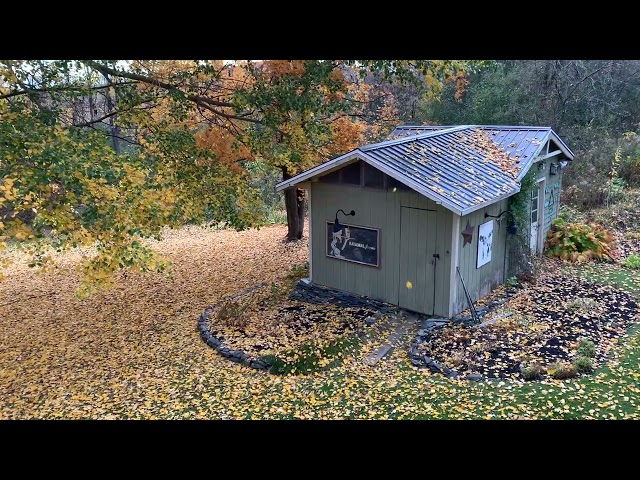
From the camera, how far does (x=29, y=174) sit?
6219mm

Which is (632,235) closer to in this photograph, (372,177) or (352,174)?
(372,177)

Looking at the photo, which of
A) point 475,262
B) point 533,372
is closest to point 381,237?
point 475,262

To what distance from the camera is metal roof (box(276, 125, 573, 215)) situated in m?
8.07

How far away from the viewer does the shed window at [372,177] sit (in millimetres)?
8859

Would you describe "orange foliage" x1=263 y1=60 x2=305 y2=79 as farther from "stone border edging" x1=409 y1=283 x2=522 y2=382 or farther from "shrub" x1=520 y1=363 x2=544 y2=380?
"shrub" x1=520 y1=363 x2=544 y2=380

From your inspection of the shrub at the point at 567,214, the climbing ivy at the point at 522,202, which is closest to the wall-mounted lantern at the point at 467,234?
the climbing ivy at the point at 522,202

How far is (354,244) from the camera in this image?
9383mm

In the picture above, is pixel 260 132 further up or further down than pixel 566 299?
further up

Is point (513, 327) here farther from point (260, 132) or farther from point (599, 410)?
point (260, 132)

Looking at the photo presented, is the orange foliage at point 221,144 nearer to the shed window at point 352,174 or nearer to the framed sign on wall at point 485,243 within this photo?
the shed window at point 352,174

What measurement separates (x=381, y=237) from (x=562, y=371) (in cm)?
372

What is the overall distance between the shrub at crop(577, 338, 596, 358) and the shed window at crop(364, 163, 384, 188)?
4.02 m
